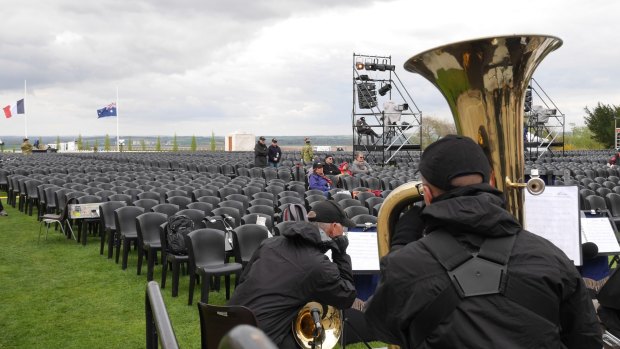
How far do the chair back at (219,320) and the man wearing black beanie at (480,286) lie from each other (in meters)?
1.35

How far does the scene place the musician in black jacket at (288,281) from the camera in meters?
3.54

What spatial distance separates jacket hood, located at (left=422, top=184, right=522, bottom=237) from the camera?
6.15 ft

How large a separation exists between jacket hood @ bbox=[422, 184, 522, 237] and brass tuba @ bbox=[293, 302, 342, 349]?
1.90 metres

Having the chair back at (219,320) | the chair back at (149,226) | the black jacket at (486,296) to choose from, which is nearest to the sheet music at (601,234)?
the chair back at (219,320)

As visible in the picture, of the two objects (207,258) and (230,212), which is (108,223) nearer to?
(230,212)

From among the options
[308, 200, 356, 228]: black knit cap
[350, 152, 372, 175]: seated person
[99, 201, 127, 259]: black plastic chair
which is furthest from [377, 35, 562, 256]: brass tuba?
[350, 152, 372, 175]: seated person

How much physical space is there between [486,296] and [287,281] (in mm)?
1861

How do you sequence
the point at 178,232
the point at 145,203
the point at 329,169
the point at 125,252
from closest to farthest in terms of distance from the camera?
the point at 178,232 < the point at 125,252 < the point at 145,203 < the point at 329,169

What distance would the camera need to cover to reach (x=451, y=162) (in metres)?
2.07

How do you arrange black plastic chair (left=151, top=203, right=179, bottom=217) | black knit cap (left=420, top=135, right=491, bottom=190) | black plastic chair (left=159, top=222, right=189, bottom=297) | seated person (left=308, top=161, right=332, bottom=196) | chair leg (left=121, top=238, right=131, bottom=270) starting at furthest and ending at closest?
seated person (left=308, top=161, right=332, bottom=196), black plastic chair (left=151, top=203, right=179, bottom=217), chair leg (left=121, top=238, right=131, bottom=270), black plastic chair (left=159, top=222, right=189, bottom=297), black knit cap (left=420, top=135, right=491, bottom=190)

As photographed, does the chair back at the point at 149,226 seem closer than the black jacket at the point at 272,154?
Yes

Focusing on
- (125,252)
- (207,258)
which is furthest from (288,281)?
(125,252)

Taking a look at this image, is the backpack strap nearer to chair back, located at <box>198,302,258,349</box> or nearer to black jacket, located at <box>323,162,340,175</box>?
chair back, located at <box>198,302,258,349</box>

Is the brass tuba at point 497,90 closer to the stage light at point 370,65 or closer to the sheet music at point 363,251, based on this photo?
the sheet music at point 363,251
